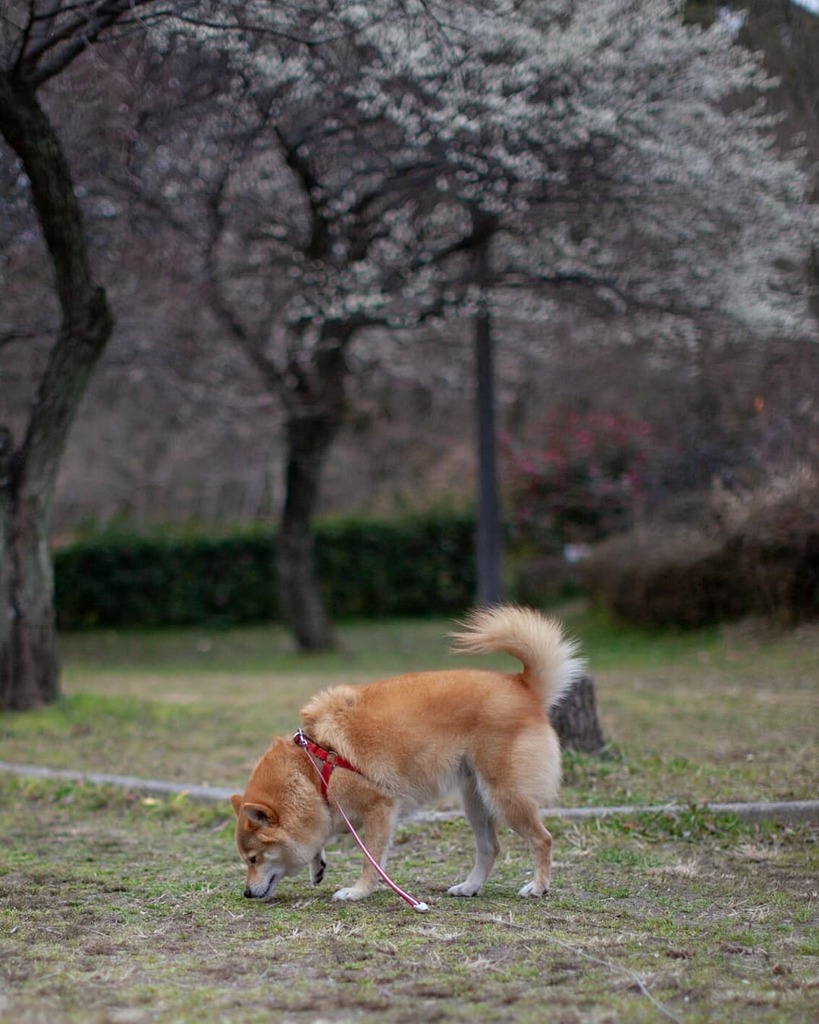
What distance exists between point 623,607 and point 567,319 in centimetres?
473

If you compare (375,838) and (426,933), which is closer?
(426,933)

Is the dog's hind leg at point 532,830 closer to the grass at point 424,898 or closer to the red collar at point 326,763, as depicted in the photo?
the grass at point 424,898

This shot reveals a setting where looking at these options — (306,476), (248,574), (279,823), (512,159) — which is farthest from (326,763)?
(248,574)

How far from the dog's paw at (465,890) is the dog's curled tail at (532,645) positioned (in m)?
0.92

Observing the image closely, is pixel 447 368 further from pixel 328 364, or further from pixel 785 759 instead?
pixel 785 759

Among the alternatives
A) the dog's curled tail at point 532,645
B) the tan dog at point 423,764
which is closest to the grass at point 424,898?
the tan dog at point 423,764

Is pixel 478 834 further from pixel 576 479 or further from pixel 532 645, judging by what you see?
pixel 576 479

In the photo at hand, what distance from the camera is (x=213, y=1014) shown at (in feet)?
10.9

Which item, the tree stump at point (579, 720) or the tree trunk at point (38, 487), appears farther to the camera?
the tree trunk at point (38, 487)

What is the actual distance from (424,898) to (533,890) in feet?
1.68

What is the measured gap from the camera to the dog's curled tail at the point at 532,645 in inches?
207

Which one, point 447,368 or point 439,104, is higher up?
point 439,104

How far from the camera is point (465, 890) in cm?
521

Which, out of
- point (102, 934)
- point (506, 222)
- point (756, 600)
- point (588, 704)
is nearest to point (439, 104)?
point (506, 222)
